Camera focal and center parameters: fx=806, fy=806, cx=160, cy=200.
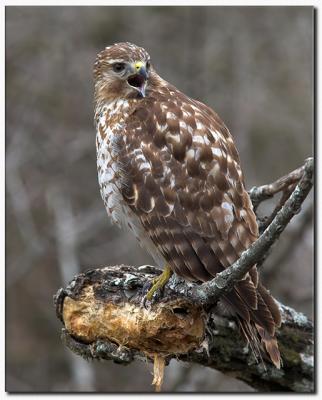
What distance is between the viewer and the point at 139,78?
3.86 m

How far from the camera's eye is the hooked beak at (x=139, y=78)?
3.79 m

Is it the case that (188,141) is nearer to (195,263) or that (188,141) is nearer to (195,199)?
(195,199)

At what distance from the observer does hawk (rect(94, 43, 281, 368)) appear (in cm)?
334

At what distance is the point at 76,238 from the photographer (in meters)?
6.71

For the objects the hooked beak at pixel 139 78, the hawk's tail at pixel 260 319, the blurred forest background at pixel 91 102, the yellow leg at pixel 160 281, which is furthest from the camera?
the blurred forest background at pixel 91 102

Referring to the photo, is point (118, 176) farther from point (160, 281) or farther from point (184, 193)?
point (160, 281)

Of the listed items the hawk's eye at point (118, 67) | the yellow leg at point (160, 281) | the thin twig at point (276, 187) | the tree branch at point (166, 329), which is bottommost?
the tree branch at point (166, 329)

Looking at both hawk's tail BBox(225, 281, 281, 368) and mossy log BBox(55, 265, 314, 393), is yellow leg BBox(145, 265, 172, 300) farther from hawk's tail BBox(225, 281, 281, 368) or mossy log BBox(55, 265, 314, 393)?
hawk's tail BBox(225, 281, 281, 368)

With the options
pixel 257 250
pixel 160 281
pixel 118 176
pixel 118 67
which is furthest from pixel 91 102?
pixel 257 250

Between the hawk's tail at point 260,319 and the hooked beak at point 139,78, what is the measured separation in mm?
1106

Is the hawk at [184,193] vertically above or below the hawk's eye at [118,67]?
below

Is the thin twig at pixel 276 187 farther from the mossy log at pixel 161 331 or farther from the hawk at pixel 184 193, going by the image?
the mossy log at pixel 161 331

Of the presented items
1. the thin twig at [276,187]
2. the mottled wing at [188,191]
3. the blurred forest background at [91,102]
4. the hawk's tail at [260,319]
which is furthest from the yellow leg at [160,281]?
the blurred forest background at [91,102]

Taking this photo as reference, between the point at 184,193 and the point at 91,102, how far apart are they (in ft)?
12.3
